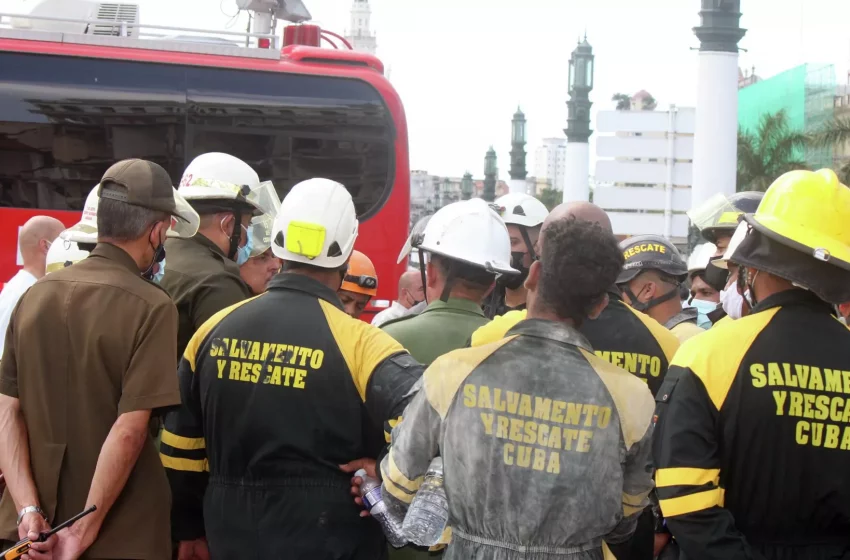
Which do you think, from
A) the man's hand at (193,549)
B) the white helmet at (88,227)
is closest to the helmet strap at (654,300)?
the man's hand at (193,549)

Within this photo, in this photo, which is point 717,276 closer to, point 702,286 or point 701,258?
point 701,258

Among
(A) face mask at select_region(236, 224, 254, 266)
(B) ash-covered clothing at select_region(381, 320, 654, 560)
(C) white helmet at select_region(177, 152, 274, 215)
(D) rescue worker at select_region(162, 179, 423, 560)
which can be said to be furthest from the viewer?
(A) face mask at select_region(236, 224, 254, 266)

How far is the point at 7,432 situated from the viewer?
353cm

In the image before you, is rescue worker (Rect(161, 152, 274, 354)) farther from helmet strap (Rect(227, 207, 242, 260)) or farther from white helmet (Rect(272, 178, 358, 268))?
white helmet (Rect(272, 178, 358, 268))

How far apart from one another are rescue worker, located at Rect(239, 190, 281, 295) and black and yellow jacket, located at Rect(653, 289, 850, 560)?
278cm

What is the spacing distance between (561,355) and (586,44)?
5001cm

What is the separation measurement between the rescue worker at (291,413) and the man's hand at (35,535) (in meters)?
0.54

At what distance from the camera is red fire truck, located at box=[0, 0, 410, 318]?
994 centimetres

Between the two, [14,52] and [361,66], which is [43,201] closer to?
[14,52]

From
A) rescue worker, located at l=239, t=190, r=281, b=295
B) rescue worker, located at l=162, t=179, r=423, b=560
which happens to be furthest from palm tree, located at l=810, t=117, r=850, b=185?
rescue worker, located at l=162, t=179, r=423, b=560

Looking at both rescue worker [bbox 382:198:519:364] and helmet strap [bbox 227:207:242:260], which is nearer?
rescue worker [bbox 382:198:519:364]

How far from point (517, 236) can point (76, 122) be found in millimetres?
5449

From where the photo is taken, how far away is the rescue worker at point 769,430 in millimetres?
3164

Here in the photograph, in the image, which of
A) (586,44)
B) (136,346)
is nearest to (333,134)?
(136,346)
